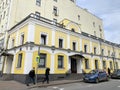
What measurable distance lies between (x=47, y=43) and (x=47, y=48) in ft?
2.57

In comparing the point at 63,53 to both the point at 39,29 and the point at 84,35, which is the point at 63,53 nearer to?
the point at 39,29

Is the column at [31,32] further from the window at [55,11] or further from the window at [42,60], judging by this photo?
A: the window at [55,11]

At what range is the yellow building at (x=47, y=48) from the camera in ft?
54.8

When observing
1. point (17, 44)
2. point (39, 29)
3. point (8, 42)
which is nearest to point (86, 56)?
point (39, 29)

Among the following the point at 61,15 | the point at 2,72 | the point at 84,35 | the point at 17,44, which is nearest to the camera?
the point at 17,44

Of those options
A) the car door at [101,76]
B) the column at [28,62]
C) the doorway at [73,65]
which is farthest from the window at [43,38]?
the car door at [101,76]

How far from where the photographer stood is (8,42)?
2198 centimetres

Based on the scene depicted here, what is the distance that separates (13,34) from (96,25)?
2798 centimetres

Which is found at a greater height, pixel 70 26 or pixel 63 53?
pixel 70 26

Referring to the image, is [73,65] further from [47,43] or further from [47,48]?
[47,43]

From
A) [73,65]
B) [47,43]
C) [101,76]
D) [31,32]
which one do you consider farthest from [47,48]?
[101,76]

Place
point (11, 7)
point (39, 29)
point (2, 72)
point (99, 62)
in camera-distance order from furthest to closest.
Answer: point (99, 62)
point (11, 7)
point (2, 72)
point (39, 29)

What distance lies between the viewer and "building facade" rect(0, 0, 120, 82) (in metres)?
17.1

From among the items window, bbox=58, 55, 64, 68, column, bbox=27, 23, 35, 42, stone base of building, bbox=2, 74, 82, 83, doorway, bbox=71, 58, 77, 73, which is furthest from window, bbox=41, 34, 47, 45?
doorway, bbox=71, 58, 77, 73
